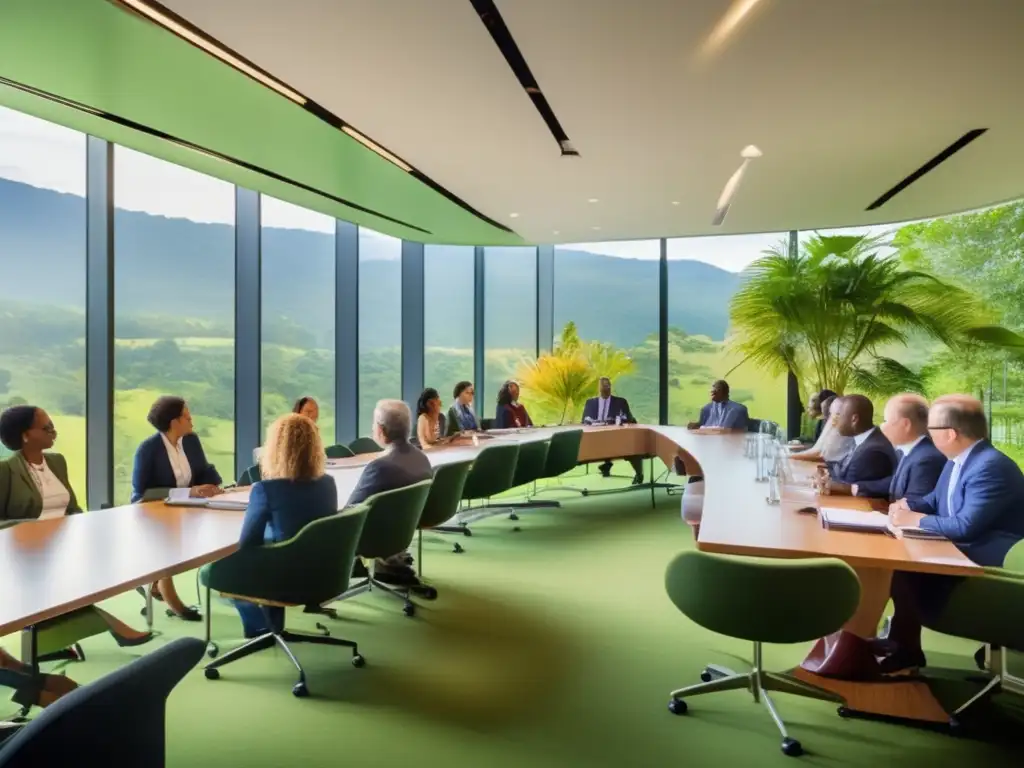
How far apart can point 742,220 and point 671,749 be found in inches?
295

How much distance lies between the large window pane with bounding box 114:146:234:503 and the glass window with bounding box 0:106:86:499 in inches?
11.3

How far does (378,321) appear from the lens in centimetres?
988

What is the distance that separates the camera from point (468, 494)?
5738 mm

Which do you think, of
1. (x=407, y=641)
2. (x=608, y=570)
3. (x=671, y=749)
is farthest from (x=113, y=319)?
(x=671, y=749)

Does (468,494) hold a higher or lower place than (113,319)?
lower

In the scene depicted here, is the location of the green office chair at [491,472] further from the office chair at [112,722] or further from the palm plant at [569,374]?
the office chair at [112,722]

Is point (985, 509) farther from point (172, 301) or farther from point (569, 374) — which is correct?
point (172, 301)

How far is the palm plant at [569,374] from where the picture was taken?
32.8 ft

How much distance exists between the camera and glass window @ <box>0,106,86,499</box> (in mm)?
5727

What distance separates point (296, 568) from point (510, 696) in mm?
1095

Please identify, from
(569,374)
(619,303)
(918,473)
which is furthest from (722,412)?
(918,473)

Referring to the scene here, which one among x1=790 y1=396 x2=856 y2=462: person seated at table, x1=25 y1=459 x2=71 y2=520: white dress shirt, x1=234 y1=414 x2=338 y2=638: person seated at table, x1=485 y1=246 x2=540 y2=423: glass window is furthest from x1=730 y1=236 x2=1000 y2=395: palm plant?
x1=25 y1=459 x2=71 y2=520: white dress shirt

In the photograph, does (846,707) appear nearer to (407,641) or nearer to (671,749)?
(671,749)

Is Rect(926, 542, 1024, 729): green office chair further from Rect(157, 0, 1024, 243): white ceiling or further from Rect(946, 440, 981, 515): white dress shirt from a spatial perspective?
Rect(157, 0, 1024, 243): white ceiling
